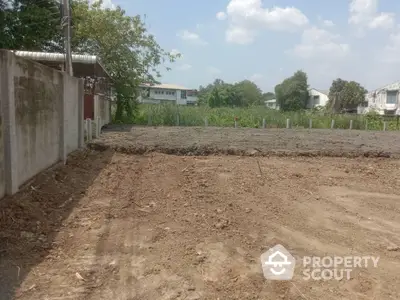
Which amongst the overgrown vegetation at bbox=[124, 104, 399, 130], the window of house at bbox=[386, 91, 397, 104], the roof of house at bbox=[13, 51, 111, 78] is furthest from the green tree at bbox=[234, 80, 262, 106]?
the roof of house at bbox=[13, 51, 111, 78]

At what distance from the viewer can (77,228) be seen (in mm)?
4488

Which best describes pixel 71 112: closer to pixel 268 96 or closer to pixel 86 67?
pixel 86 67

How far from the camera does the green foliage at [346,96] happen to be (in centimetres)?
4403

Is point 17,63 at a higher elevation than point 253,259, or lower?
higher

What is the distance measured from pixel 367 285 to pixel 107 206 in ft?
11.5

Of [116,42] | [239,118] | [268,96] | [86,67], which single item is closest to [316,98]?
[268,96]

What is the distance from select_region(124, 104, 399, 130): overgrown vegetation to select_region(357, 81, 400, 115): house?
59.2 ft

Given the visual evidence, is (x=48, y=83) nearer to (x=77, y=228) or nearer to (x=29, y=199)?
(x=29, y=199)

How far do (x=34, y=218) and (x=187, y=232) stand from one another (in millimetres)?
1833

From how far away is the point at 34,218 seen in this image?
4.50 metres

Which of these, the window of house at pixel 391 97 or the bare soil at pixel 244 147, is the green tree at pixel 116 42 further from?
the window of house at pixel 391 97

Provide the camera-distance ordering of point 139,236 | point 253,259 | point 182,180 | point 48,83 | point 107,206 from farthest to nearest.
A: point 182,180, point 48,83, point 107,206, point 139,236, point 253,259

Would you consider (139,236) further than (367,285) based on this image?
Yes

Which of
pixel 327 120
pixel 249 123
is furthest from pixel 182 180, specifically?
pixel 327 120
